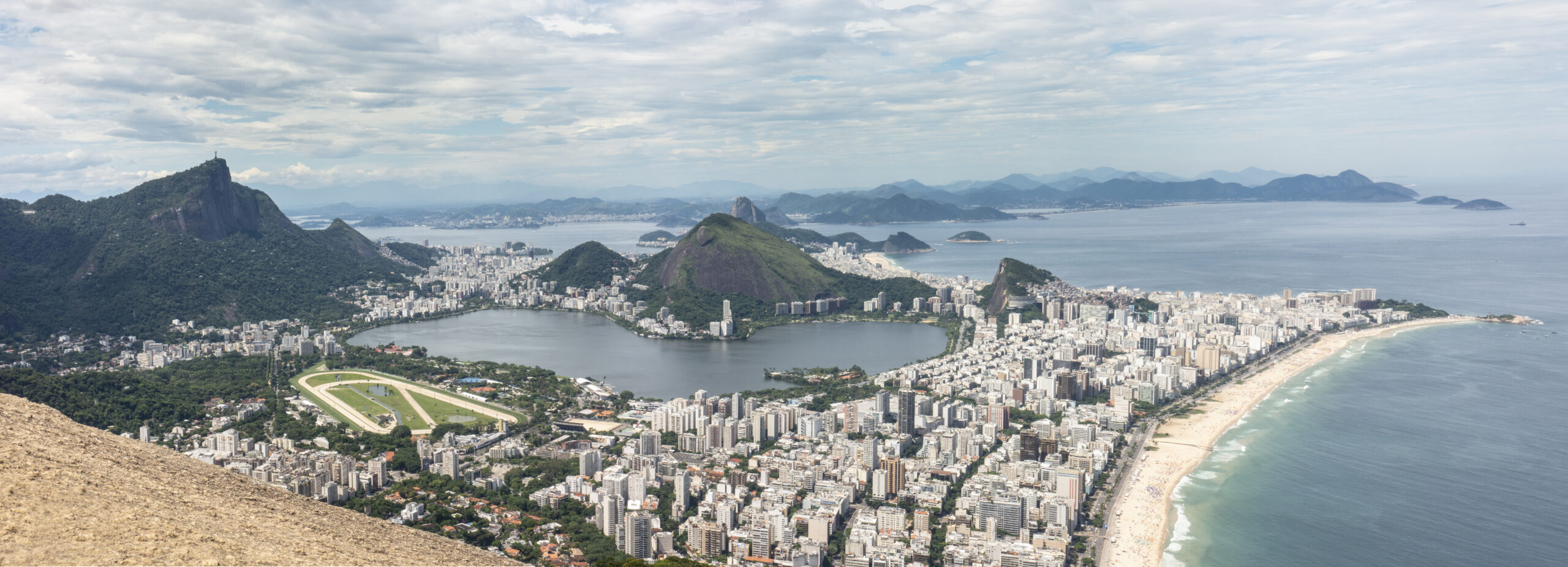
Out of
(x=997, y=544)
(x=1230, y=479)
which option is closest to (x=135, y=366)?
(x=997, y=544)

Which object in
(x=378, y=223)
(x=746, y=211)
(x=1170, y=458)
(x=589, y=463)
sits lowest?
(x=1170, y=458)

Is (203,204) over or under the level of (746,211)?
under

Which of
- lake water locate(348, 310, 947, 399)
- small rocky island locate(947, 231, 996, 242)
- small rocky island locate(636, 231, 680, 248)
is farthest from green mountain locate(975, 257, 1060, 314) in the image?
small rocky island locate(636, 231, 680, 248)

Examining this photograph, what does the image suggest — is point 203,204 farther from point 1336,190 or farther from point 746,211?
point 1336,190

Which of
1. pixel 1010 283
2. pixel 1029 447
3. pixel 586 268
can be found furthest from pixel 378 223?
pixel 1029 447

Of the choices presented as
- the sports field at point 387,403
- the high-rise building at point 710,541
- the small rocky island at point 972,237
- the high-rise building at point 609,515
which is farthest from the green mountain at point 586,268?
the small rocky island at point 972,237

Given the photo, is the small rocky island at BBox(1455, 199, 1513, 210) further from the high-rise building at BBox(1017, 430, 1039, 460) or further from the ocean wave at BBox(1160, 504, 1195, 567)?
the ocean wave at BBox(1160, 504, 1195, 567)

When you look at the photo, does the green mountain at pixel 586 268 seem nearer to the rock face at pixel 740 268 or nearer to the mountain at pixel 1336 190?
the rock face at pixel 740 268
